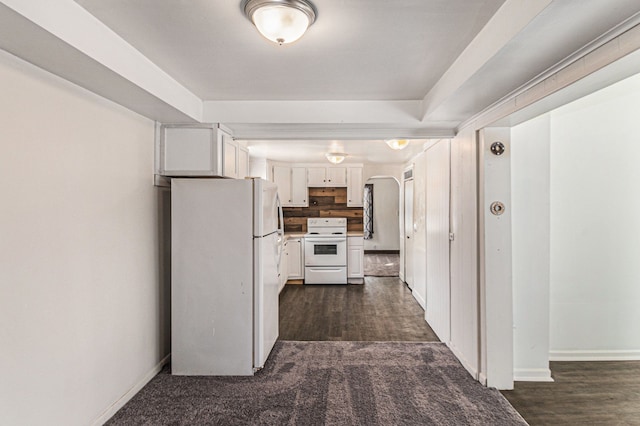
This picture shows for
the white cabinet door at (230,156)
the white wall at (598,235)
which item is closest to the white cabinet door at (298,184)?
the white cabinet door at (230,156)

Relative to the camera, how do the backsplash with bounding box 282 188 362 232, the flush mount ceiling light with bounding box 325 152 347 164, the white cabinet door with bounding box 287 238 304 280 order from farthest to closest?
the backsplash with bounding box 282 188 362 232 < the white cabinet door with bounding box 287 238 304 280 < the flush mount ceiling light with bounding box 325 152 347 164

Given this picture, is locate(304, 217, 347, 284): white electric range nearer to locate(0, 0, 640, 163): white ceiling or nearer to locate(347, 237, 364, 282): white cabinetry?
locate(347, 237, 364, 282): white cabinetry

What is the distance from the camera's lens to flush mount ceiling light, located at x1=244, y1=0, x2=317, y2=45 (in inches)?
57.7

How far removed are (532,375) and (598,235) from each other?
1370mm

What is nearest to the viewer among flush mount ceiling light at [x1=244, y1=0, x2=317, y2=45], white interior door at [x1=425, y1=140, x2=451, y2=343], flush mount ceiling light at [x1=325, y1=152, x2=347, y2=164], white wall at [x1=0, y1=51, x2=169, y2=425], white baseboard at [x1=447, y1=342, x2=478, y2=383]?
flush mount ceiling light at [x1=244, y1=0, x2=317, y2=45]

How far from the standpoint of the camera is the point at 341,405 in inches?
94.2

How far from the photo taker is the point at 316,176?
6.46 meters

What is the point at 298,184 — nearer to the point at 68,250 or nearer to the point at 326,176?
the point at 326,176

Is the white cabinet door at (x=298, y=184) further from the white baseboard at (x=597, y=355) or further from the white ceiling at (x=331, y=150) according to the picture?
the white baseboard at (x=597, y=355)

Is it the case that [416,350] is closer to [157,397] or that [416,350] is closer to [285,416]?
[285,416]

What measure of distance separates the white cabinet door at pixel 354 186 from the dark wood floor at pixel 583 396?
4.05 metres

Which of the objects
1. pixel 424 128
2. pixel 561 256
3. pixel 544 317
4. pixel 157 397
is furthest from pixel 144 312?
pixel 561 256

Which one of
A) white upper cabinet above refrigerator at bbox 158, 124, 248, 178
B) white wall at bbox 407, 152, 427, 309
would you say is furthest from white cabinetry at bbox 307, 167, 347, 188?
white upper cabinet above refrigerator at bbox 158, 124, 248, 178

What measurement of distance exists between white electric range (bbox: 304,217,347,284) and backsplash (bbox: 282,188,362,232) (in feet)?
2.12
